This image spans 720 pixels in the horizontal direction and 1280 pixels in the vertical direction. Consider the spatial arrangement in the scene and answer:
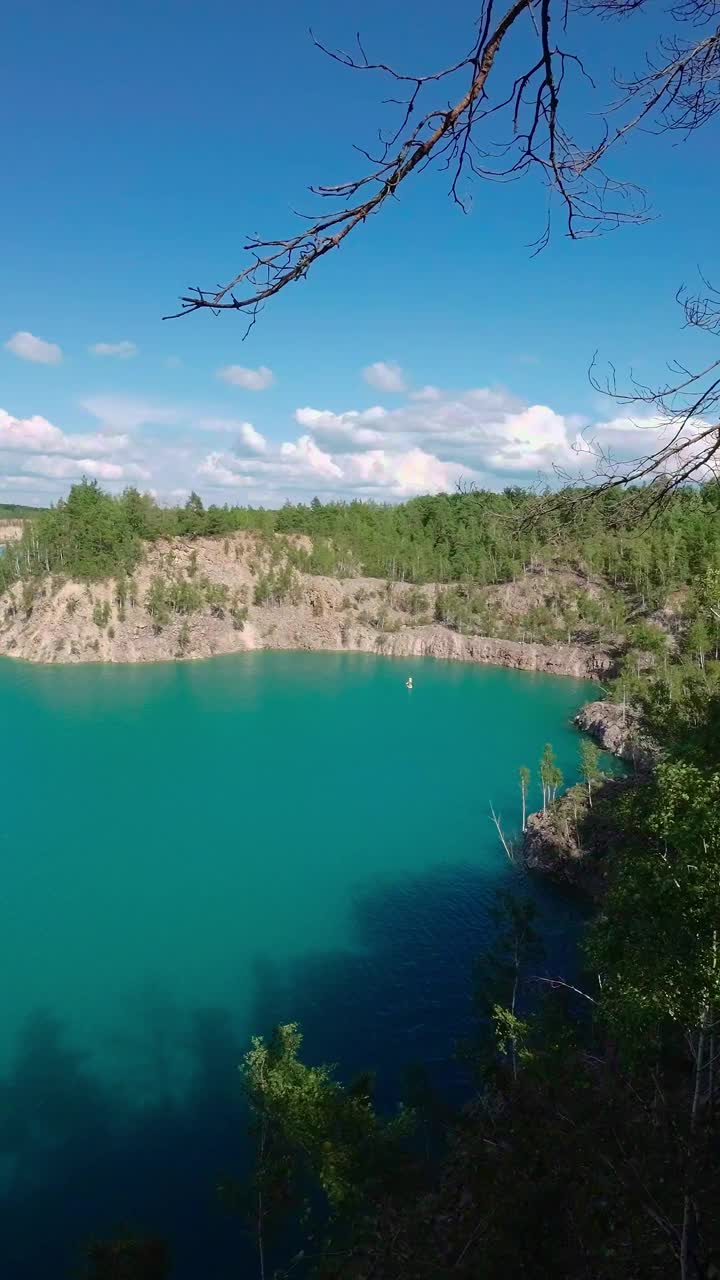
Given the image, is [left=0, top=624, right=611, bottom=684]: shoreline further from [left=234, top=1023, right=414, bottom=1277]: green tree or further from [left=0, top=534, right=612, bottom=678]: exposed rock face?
[left=234, top=1023, right=414, bottom=1277]: green tree

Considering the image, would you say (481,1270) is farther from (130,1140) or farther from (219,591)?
(219,591)

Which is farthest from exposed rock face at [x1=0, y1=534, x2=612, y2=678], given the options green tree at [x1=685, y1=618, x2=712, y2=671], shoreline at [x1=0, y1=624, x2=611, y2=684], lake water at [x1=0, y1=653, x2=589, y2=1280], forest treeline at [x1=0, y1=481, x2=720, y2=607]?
lake water at [x1=0, y1=653, x2=589, y2=1280]

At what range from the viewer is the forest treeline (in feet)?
162

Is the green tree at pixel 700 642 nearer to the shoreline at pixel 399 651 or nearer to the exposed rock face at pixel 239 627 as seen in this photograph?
the shoreline at pixel 399 651

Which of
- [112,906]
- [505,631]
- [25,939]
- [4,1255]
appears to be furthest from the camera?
[505,631]

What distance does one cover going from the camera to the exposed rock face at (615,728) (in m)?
27.5

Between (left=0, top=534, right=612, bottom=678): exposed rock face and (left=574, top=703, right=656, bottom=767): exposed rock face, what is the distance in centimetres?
1149

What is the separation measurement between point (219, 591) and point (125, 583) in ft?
23.1

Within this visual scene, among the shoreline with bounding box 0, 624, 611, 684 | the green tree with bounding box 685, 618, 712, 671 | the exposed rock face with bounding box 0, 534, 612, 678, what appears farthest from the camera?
the exposed rock face with bounding box 0, 534, 612, 678

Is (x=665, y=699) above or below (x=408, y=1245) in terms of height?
above

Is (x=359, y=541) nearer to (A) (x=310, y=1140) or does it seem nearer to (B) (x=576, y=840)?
(B) (x=576, y=840)

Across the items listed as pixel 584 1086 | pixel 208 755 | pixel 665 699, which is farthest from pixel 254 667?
pixel 584 1086

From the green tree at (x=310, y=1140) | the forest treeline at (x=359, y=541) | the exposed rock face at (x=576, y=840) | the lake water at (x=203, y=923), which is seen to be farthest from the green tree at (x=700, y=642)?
the green tree at (x=310, y=1140)

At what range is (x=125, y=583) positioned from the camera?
51781 mm
